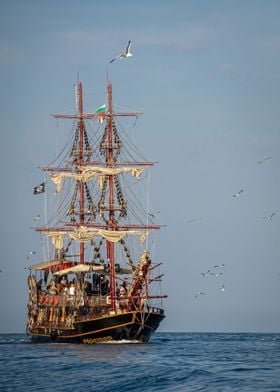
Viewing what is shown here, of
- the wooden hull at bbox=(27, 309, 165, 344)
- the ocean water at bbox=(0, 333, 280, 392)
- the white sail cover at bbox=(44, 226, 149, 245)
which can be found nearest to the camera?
the ocean water at bbox=(0, 333, 280, 392)

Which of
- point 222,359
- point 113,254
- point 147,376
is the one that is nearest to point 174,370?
point 147,376

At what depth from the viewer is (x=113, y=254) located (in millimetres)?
123188

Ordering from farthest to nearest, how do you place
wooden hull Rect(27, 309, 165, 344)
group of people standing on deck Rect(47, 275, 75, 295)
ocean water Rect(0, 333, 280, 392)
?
group of people standing on deck Rect(47, 275, 75, 295)
wooden hull Rect(27, 309, 165, 344)
ocean water Rect(0, 333, 280, 392)

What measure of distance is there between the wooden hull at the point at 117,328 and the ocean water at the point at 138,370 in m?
7.52

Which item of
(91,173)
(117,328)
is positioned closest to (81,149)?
(91,173)

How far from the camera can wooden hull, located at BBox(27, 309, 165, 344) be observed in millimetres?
113562

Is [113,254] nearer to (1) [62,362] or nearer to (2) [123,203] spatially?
(2) [123,203]

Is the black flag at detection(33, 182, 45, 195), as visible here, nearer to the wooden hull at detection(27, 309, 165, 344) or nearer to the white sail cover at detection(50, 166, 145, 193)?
the white sail cover at detection(50, 166, 145, 193)

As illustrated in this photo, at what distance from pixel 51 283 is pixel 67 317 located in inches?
344

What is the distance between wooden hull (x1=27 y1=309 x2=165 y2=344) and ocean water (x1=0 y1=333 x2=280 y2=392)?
7.52 meters

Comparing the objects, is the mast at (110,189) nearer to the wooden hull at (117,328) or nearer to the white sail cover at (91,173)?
the white sail cover at (91,173)

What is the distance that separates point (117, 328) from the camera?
114 m

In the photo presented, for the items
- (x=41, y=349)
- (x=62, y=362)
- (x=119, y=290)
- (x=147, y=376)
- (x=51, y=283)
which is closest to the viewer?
(x=147, y=376)

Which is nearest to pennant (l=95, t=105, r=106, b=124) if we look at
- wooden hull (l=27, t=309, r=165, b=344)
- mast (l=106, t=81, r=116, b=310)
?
mast (l=106, t=81, r=116, b=310)
